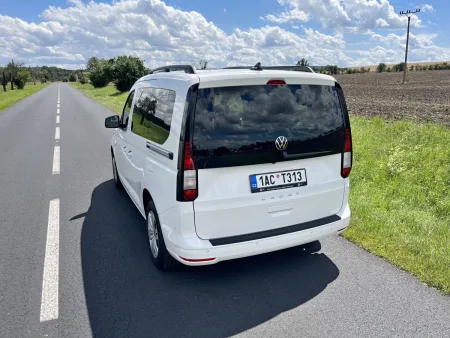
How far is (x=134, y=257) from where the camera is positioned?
155 inches

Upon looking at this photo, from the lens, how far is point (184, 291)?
326cm

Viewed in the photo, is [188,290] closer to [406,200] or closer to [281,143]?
[281,143]

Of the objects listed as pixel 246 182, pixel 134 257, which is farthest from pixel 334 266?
pixel 134 257

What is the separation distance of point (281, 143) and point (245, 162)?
39 centimetres

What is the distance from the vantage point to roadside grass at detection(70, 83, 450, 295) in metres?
3.70

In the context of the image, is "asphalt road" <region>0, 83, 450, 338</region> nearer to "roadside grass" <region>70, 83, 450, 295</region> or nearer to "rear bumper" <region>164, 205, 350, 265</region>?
"roadside grass" <region>70, 83, 450, 295</region>

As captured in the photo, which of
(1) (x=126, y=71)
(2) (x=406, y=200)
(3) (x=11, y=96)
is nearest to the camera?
(2) (x=406, y=200)

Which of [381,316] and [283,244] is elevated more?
[283,244]

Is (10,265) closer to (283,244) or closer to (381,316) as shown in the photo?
(283,244)

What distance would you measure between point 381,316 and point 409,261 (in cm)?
103

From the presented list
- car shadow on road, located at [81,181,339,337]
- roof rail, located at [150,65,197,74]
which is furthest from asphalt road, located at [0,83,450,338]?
roof rail, located at [150,65,197,74]

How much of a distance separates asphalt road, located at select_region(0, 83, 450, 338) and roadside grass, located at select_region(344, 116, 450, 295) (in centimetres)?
28

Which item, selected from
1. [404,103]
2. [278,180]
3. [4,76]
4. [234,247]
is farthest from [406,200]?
[4,76]

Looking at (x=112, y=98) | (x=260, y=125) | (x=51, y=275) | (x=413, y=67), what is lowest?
(x=51, y=275)
